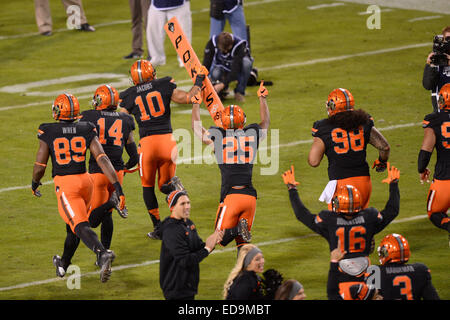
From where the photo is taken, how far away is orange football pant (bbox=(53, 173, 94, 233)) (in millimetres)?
9906

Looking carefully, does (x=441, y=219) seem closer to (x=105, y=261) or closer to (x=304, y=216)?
(x=304, y=216)

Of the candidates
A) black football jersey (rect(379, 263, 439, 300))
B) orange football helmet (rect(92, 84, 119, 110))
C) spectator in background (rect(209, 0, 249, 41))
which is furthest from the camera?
spectator in background (rect(209, 0, 249, 41))

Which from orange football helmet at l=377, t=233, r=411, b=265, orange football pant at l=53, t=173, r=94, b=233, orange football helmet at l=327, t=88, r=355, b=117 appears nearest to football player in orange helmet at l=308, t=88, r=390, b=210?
orange football helmet at l=327, t=88, r=355, b=117

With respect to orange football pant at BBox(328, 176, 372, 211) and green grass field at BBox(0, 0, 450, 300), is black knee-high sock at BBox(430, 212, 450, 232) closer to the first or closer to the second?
green grass field at BBox(0, 0, 450, 300)

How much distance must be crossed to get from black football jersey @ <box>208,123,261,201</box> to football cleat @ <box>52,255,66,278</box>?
1913mm

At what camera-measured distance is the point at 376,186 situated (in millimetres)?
13031

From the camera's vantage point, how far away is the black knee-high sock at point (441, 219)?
33.3 feet

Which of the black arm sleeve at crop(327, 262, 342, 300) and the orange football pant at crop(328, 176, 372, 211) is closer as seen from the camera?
the black arm sleeve at crop(327, 262, 342, 300)

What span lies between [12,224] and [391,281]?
18.2ft

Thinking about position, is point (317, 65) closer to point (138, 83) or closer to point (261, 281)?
point (138, 83)

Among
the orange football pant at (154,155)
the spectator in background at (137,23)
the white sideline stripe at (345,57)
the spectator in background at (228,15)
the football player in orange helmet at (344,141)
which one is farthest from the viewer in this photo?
the spectator in background at (137,23)

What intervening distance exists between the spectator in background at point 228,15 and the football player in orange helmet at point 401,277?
10.2 m

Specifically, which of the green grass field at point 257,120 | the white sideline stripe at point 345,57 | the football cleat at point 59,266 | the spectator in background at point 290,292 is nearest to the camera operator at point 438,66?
the green grass field at point 257,120

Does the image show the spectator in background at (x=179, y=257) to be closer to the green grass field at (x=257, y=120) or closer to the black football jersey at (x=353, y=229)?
the black football jersey at (x=353, y=229)
